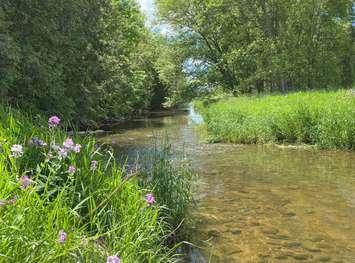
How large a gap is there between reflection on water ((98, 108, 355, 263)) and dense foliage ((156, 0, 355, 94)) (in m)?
17.2

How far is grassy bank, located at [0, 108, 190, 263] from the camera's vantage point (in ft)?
10.0

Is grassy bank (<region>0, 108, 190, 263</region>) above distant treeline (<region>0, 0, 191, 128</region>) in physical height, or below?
below

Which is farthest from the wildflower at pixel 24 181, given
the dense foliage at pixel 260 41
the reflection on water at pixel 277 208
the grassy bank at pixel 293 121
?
the dense foliage at pixel 260 41

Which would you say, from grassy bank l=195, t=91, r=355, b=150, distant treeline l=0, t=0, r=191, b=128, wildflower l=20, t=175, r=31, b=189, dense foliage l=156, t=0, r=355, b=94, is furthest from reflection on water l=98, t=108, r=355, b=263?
dense foliage l=156, t=0, r=355, b=94

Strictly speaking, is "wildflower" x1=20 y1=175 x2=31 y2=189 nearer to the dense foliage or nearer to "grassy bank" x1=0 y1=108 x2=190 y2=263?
"grassy bank" x1=0 y1=108 x2=190 y2=263

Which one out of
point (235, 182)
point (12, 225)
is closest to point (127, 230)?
point (12, 225)

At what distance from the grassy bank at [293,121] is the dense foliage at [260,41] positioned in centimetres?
1058

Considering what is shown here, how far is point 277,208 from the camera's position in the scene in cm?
841

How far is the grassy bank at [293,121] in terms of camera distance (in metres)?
15.2

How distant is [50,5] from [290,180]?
9.17 meters

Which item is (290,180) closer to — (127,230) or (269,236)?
(269,236)

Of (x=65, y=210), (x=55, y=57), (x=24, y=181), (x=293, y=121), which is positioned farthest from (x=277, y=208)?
(x=55, y=57)

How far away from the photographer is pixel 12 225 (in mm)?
3035

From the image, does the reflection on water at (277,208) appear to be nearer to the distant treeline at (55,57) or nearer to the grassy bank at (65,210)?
the grassy bank at (65,210)
